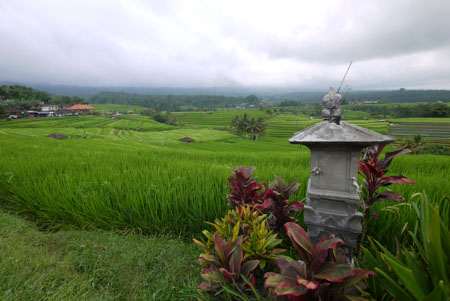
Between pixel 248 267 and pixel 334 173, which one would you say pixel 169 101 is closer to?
pixel 334 173

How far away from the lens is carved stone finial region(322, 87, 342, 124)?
1521 millimetres

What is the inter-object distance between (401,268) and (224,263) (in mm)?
875

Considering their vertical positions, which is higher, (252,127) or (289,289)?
(289,289)

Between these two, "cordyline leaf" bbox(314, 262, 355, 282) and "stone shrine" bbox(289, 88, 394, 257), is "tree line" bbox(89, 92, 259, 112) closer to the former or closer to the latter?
"stone shrine" bbox(289, 88, 394, 257)

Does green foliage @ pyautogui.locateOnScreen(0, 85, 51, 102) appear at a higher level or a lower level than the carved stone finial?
higher

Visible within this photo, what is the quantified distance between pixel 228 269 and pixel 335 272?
0.62 meters

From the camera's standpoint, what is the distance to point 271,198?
190cm

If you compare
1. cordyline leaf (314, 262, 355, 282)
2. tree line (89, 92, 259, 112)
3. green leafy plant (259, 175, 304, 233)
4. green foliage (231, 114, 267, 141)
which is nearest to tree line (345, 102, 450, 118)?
green foliage (231, 114, 267, 141)

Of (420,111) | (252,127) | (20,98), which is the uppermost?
(20,98)

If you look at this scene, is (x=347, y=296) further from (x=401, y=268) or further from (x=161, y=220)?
(x=161, y=220)

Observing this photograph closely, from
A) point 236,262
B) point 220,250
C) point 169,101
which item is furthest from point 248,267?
point 169,101

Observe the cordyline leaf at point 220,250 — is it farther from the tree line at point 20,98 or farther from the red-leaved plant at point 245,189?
the tree line at point 20,98

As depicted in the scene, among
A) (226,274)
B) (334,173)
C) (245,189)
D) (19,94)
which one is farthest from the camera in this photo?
(19,94)

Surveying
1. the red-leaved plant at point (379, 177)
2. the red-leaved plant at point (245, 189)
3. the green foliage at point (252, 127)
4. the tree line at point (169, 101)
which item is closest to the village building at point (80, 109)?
the tree line at point (169, 101)
